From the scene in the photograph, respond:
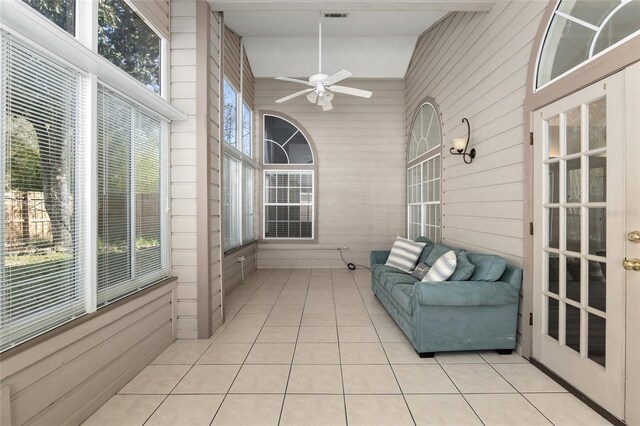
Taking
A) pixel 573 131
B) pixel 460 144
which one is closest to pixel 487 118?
pixel 460 144

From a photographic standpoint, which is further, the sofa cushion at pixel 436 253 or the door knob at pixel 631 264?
the sofa cushion at pixel 436 253

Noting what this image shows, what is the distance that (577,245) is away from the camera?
2.09 m

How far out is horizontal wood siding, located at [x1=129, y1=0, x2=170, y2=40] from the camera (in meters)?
2.48

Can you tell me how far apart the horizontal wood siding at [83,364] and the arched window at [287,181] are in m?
3.94

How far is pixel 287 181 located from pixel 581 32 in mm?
5131

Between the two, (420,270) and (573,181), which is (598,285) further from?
(420,270)

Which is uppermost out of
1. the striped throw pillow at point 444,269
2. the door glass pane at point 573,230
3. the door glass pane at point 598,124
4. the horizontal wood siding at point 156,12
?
the horizontal wood siding at point 156,12

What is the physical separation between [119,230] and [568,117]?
10.9ft

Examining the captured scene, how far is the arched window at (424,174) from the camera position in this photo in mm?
4492

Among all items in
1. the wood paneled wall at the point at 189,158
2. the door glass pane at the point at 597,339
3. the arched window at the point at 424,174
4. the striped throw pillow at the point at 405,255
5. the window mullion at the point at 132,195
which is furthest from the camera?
the arched window at the point at 424,174

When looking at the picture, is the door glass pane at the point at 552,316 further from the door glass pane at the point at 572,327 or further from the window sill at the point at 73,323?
the window sill at the point at 73,323

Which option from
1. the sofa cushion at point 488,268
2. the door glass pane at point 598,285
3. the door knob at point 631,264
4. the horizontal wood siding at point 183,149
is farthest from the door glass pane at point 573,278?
the horizontal wood siding at point 183,149

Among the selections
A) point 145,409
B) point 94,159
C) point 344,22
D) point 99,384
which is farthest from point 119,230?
point 344,22

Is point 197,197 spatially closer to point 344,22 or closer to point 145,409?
point 145,409
